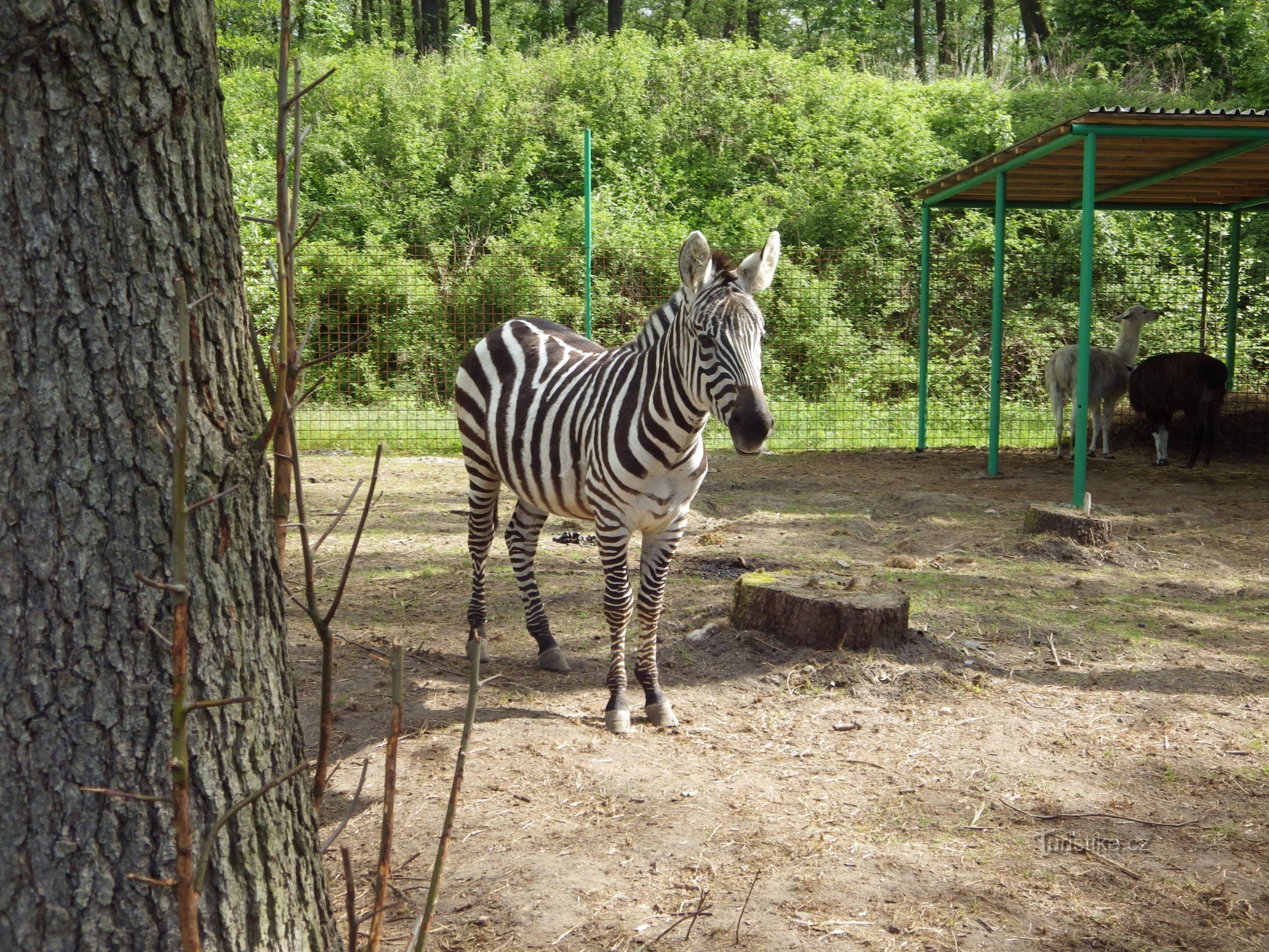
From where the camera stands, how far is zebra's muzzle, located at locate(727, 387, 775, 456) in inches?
151

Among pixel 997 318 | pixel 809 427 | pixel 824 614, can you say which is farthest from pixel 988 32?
pixel 824 614

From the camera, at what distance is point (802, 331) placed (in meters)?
13.3

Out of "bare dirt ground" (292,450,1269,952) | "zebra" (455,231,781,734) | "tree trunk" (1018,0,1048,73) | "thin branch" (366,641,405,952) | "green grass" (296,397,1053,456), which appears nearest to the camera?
"thin branch" (366,641,405,952)

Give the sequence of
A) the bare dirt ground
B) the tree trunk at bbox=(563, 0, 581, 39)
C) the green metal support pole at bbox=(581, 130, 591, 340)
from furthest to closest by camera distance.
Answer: the tree trunk at bbox=(563, 0, 581, 39) → the green metal support pole at bbox=(581, 130, 591, 340) → the bare dirt ground

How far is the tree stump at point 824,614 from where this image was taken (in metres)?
5.02

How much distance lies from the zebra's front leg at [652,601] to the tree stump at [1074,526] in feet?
13.2

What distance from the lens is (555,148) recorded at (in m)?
19.8

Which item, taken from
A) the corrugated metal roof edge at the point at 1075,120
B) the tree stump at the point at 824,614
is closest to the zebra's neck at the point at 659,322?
the tree stump at the point at 824,614

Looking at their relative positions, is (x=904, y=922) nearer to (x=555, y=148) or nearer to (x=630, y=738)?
(x=630, y=738)

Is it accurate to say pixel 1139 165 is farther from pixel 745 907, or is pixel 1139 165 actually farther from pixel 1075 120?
pixel 745 907

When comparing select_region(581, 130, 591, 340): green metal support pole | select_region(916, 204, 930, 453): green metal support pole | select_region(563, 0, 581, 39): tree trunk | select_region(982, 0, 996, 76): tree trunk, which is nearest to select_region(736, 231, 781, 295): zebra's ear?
select_region(581, 130, 591, 340): green metal support pole

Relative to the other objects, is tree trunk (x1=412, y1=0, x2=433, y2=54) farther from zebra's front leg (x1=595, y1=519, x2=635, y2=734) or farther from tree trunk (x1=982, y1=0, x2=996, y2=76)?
zebra's front leg (x1=595, y1=519, x2=635, y2=734)

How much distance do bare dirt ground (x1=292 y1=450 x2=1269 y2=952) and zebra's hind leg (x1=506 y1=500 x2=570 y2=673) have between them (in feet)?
0.34

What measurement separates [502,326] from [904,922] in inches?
150
